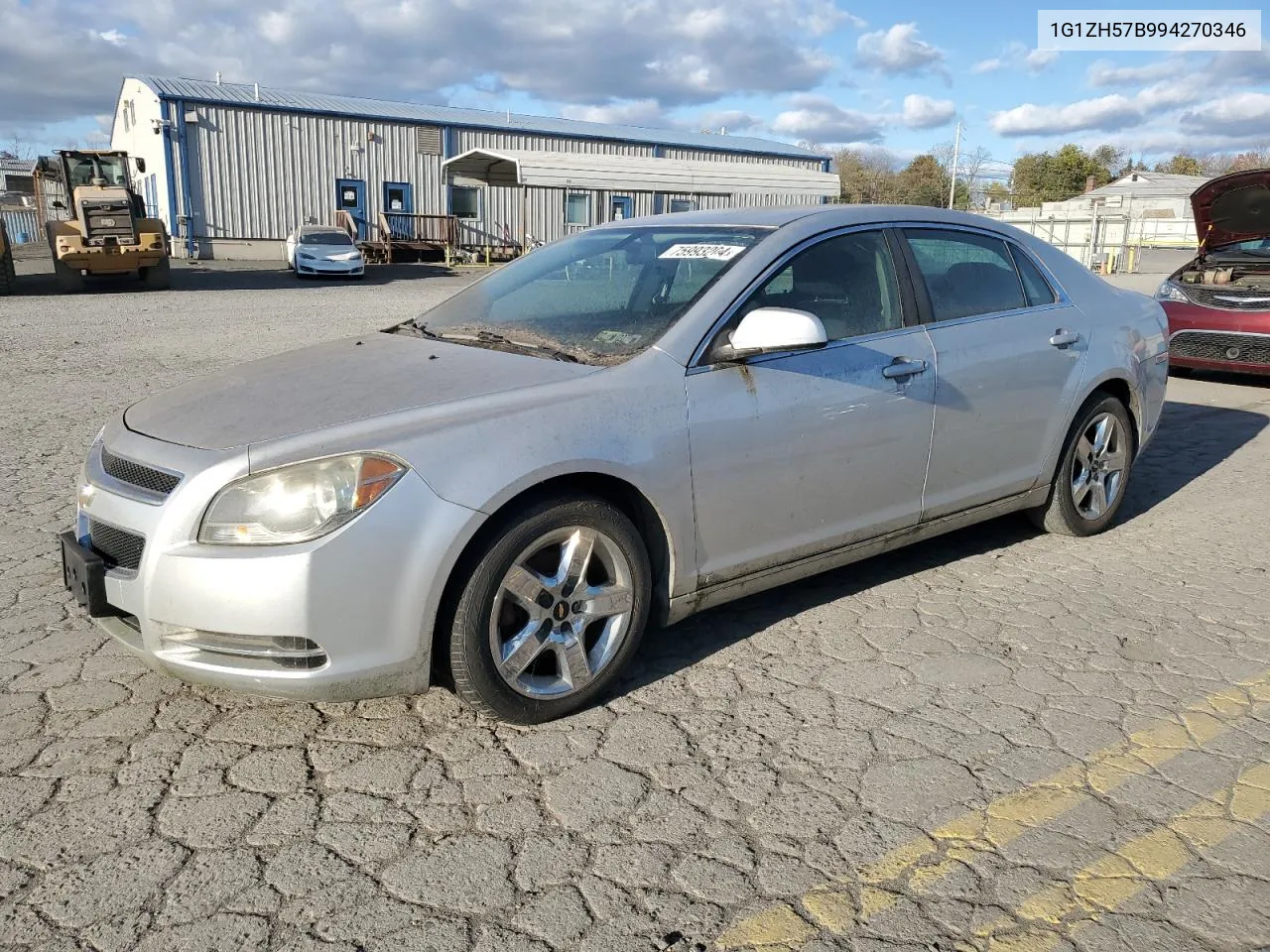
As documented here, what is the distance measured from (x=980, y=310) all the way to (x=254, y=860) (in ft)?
11.8

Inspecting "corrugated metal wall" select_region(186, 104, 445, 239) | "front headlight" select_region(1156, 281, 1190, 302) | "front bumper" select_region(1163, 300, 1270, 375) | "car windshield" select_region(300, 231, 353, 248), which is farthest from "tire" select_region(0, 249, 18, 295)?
"front bumper" select_region(1163, 300, 1270, 375)

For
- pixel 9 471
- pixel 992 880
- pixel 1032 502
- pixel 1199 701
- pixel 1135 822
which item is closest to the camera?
pixel 992 880

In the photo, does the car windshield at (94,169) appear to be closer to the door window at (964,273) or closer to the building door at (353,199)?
the building door at (353,199)

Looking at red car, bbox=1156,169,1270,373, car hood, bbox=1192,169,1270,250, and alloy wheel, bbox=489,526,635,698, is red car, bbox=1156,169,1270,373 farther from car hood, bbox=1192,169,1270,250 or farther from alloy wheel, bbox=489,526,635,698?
alloy wheel, bbox=489,526,635,698

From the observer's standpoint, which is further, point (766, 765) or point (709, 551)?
point (709, 551)

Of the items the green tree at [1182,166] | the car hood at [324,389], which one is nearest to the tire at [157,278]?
the car hood at [324,389]

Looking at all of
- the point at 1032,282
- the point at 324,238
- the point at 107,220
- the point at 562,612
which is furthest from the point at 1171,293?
the point at 324,238

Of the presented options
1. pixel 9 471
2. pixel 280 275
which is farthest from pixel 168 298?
pixel 9 471

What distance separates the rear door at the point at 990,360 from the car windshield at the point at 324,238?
26015 millimetres

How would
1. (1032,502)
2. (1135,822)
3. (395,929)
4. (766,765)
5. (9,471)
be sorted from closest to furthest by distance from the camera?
(395,929)
(1135,822)
(766,765)
(1032,502)
(9,471)

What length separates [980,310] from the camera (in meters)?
4.58

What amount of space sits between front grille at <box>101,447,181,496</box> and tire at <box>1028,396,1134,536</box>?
3983mm

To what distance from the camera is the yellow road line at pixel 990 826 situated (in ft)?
7.89

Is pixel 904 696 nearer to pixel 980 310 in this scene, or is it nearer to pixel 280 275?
pixel 980 310
